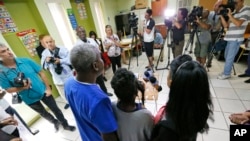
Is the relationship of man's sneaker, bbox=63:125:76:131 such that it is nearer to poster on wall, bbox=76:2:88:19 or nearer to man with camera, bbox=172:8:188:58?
man with camera, bbox=172:8:188:58

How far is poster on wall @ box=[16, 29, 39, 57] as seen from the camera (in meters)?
2.19

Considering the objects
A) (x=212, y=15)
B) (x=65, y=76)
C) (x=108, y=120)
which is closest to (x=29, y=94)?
(x=65, y=76)

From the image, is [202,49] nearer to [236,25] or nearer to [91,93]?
[236,25]

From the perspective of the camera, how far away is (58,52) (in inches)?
75.9

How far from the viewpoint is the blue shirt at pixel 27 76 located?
1.39 m

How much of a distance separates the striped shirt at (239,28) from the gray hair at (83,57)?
2549 millimetres

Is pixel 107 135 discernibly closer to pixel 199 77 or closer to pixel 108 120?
pixel 108 120

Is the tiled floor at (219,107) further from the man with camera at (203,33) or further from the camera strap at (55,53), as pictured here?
the camera strap at (55,53)

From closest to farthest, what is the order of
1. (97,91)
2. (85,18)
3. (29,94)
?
(97,91) < (29,94) < (85,18)

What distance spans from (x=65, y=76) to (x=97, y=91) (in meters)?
1.63

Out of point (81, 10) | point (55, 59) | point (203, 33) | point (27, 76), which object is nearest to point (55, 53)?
point (55, 59)

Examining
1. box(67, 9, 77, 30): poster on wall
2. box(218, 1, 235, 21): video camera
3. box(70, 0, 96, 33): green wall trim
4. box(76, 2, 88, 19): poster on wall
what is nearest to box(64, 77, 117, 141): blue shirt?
box(218, 1, 235, 21): video camera

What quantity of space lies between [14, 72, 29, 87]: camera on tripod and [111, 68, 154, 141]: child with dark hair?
1.22m

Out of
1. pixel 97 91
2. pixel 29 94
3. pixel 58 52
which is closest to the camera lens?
pixel 97 91
